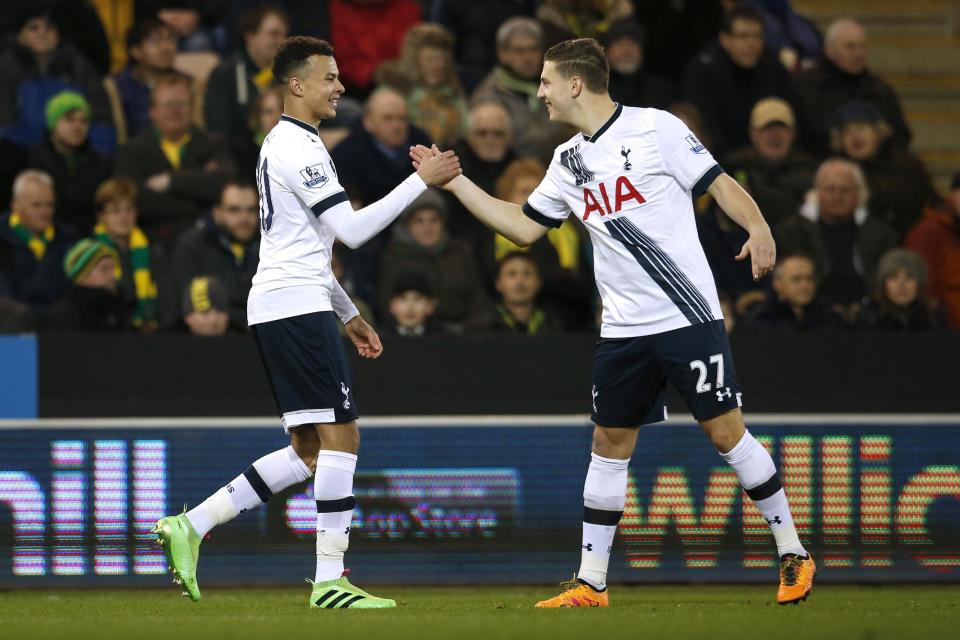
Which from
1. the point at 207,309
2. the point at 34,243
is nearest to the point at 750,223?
the point at 207,309

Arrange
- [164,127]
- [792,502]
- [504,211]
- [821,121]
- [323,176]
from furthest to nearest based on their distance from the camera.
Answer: [821,121] < [164,127] < [792,502] < [504,211] < [323,176]

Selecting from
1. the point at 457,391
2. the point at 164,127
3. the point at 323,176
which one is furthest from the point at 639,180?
the point at 164,127

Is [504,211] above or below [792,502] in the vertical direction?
above

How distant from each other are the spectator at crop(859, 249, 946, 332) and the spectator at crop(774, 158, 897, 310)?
49cm

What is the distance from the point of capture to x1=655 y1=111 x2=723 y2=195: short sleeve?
678 centimetres

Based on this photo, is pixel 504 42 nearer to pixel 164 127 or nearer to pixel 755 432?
pixel 164 127

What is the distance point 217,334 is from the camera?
31.9 feet

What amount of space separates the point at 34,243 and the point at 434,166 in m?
4.52

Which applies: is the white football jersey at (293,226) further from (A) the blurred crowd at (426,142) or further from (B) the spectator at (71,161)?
(B) the spectator at (71,161)

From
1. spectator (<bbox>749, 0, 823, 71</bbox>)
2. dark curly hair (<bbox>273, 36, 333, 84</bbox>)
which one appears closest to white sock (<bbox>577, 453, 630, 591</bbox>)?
dark curly hair (<bbox>273, 36, 333, 84</bbox>)

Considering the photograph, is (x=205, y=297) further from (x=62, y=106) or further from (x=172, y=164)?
(x=62, y=106)

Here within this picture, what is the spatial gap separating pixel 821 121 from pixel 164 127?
503 centimetres

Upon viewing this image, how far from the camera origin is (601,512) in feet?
23.0

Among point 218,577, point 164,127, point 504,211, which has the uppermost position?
point 164,127
